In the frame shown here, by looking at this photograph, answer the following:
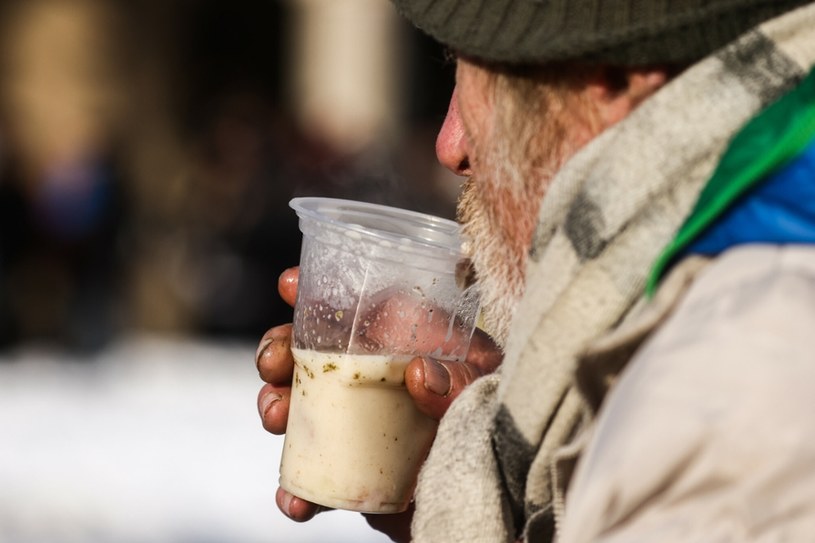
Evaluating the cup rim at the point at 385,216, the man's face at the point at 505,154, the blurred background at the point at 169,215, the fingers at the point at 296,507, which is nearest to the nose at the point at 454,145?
A: the man's face at the point at 505,154

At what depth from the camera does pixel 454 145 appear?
1.83 m

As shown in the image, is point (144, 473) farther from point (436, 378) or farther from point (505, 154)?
point (505, 154)

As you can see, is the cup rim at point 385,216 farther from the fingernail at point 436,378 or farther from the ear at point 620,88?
the ear at point 620,88

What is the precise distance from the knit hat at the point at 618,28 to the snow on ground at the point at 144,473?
3459 mm

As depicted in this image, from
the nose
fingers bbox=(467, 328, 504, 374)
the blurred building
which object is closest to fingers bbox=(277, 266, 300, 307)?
fingers bbox=(467, 328, 504, 374)

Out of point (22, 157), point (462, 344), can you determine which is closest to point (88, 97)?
point (22, 157)

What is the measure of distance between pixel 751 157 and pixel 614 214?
0.49 feet

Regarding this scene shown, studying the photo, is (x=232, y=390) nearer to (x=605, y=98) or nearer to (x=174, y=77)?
(x=605, y=98)

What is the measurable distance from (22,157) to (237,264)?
7.97 feet

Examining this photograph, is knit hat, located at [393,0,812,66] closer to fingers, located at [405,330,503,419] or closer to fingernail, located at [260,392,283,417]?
fingers, located at [405,330,503,419]

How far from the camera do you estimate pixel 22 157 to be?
11.3 meters

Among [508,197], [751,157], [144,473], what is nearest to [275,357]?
[508,197]

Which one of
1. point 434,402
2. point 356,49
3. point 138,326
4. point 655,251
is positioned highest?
point 655,251

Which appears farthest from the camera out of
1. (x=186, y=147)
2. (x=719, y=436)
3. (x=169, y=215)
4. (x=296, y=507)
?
(x=186, y=147)
